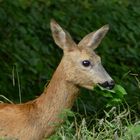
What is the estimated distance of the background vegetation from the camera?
499 inches

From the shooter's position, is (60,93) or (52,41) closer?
(60,93)

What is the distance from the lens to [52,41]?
44.5 ft

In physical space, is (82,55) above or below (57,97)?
above

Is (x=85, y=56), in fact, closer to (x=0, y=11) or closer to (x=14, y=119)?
(x=14, y=119)

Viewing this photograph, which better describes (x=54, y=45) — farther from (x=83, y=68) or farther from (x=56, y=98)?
(x=56, y=98)

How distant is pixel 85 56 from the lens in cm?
1021

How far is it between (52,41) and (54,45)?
0.07m

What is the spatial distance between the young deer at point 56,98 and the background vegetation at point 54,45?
1635 millimetres

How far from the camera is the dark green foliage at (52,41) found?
12.7m

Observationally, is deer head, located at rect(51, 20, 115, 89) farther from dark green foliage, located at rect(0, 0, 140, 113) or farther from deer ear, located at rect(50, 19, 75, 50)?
dark green foliage, located at rect(0, 0, 140, 113)

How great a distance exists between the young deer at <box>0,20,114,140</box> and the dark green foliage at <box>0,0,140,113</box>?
165 centimetres

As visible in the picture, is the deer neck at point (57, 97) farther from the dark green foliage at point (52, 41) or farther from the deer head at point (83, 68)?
the dark green foliage at point (52, 41)

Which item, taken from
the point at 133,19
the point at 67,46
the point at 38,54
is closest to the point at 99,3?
the point at 133,19

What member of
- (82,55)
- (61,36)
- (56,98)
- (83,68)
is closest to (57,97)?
(56,98)
